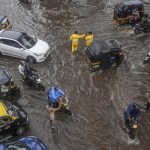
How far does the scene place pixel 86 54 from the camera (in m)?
22.3

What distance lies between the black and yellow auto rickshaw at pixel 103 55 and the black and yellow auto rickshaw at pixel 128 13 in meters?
5.45

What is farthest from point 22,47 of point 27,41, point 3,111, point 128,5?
point 128,5

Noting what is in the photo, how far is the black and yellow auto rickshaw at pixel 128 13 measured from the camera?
27.0m

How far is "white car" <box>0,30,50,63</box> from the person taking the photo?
22.8 meters

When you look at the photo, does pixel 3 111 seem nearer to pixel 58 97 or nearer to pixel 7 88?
pixel 58 97

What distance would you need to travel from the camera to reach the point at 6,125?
642 inches

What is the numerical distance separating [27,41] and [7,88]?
4.88 meters

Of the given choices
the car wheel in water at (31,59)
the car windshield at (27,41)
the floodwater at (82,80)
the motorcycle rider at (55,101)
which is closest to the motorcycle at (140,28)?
the floodwater at (82,80)

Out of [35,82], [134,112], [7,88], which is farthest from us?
[35,82]

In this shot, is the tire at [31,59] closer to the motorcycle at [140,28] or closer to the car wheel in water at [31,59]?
the car wheel in water at [31,59]

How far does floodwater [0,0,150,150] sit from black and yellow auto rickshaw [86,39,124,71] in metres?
0.46

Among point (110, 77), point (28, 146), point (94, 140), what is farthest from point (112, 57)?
point (28, 146)

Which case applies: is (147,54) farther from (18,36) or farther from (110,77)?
(18,36)

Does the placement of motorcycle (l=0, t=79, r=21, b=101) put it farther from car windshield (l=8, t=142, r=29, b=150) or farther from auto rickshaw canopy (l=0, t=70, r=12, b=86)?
car windshield (l=8, t=142, r=29, b=150)
